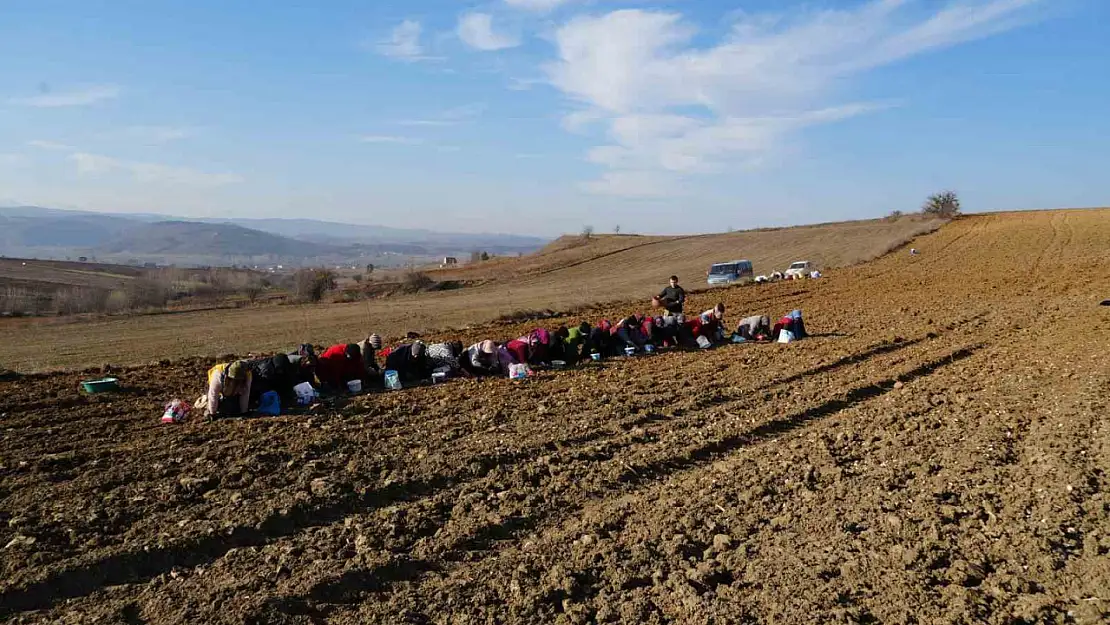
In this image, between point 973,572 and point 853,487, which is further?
point 853,487

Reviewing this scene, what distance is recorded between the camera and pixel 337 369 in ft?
33.8

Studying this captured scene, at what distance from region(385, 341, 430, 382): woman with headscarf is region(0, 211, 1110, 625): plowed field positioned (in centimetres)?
112

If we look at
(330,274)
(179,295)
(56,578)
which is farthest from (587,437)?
(179,295)

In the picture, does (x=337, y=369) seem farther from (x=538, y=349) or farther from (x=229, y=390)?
(x=538, y=349)

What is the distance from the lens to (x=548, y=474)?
6.68 metres

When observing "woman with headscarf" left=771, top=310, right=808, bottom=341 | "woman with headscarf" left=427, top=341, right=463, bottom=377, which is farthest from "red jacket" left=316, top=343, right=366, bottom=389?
"woman with headscarf" left=771, top=310, right=808, bottom=341

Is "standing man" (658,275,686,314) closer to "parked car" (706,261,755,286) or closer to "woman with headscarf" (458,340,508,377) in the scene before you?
"woman with headscarf" (458,340,508,377)

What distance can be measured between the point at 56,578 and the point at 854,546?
5.38 meters

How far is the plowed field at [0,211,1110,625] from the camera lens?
14.9 feet

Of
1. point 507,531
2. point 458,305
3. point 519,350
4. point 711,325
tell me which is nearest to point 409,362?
point 519,350

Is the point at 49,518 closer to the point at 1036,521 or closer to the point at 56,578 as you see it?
the point at 56,578

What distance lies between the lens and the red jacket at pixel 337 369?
33.5 ft

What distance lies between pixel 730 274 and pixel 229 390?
90.2ft

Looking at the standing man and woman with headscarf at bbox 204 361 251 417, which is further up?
the standing man
